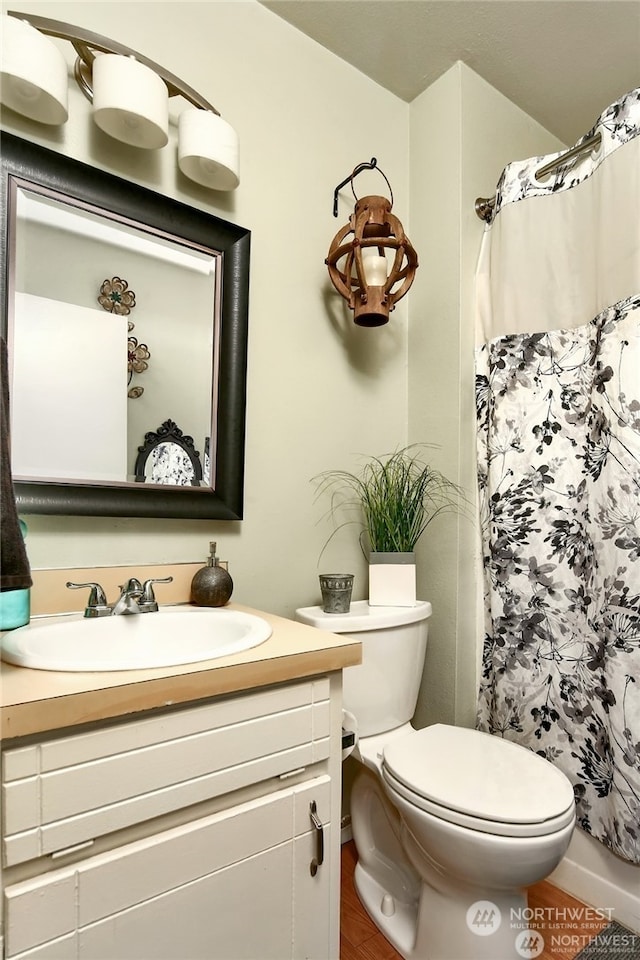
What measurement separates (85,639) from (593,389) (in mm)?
1355

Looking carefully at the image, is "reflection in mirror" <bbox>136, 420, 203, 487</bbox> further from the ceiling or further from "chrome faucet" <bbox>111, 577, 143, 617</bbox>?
the ceiling

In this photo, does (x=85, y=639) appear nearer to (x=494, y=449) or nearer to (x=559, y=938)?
(x=494, y=449)

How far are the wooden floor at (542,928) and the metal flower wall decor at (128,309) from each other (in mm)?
1375

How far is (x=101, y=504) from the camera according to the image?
1208 mm

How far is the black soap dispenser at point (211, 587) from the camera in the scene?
4.16ft

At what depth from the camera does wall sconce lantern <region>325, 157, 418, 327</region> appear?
1.53 metres

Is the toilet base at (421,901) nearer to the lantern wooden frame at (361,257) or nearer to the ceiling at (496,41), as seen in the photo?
the lantern wooden frame at (361,257)

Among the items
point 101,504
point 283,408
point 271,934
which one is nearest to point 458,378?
point 283,408

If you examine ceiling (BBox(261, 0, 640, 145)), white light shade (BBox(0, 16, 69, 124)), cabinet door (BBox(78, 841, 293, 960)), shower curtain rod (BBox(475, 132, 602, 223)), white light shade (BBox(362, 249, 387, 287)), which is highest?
ceiling (BBox(261, 0, 640, 145))

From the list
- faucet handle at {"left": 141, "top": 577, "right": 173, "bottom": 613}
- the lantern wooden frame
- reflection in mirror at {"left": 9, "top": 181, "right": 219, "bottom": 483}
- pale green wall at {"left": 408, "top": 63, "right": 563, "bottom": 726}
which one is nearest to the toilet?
pale green wall at {"left": 408, "top": 63, "right": 563, "bottom": 726}

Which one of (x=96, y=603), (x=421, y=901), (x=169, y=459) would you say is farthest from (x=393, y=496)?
(x=421, y=901)

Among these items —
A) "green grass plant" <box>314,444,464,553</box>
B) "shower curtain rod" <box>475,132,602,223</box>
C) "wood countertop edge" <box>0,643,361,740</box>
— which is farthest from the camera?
"green grass plant" <box>314,444,464,553</box>
